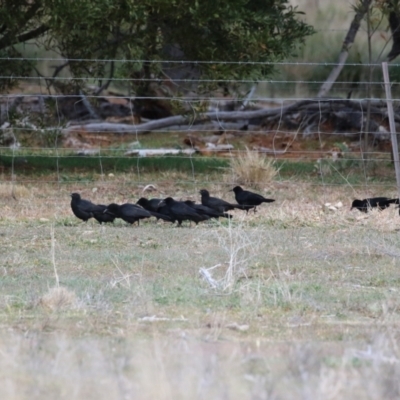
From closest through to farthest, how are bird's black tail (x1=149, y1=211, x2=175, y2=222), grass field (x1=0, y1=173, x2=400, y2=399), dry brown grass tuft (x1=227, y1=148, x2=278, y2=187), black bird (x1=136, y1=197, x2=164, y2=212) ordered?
grass field (x1=0, y1=173, x2=400, y2=399), bird's black tail (x1=149, y1=211, x2=175, y2=222), black bird (x1=136, y1=197, x2=164, y2=212), dry brown grass tuft (x1=227, y1=148, x2=278, y2=187)

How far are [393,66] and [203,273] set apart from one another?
1446cm

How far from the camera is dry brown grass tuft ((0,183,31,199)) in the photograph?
1475cm

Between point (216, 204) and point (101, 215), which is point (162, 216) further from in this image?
point (216, 204)

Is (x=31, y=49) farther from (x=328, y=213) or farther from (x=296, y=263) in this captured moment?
(x=296, y=263)

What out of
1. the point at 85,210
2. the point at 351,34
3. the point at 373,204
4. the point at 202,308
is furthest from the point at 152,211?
the point at 351,34

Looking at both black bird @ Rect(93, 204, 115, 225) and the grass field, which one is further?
black bird @ Rect(93, 204, 115, 225)

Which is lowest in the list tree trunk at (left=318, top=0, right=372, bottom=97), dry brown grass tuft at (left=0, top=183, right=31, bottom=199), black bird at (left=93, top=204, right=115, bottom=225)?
dry brown grass tuft at (left=0, top=183, right=31, bottom=199)

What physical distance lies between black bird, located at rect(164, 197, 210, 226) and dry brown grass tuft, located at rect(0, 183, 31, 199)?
3387 millimetres

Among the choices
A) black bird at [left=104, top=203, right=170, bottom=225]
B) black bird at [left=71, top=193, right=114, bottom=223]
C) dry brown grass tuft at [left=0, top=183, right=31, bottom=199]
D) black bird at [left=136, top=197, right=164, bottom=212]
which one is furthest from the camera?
dry brown grass tuft at [left=0, top=183, right=31, bottom=199]

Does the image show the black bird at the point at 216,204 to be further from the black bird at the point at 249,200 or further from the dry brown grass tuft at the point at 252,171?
the dry brown grass tuft at the point at 252,171

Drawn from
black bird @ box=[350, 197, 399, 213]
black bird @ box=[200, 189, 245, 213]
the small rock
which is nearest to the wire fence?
black bird @ box=[350, 197, 399, 213]

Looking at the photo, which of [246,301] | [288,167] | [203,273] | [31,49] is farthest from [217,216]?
[31,49]

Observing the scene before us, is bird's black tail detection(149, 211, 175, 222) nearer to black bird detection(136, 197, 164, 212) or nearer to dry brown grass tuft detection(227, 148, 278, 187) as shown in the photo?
black bird detection(136, 197, 164, 212)

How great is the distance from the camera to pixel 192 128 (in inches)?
893
